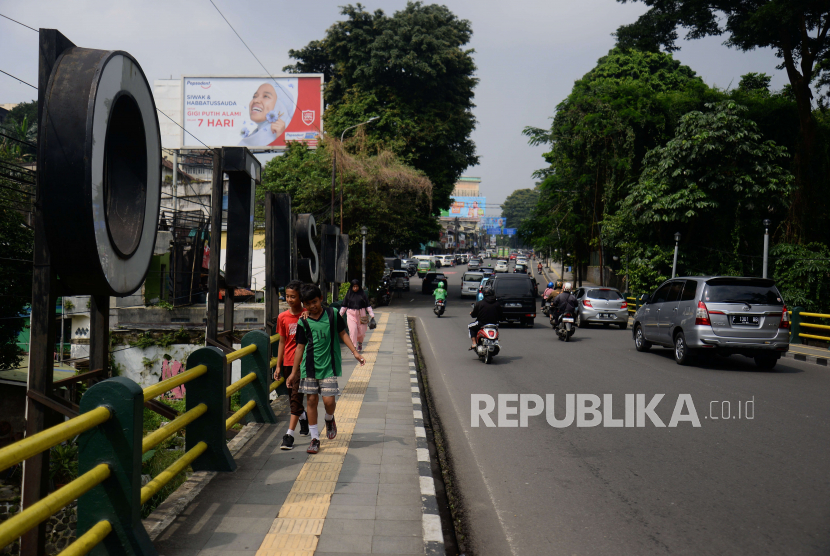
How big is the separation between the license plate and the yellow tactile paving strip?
787 centimetres

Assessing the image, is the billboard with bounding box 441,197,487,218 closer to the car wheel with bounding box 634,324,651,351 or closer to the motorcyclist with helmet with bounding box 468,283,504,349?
the car wheel with bounding box 634,324,651,351

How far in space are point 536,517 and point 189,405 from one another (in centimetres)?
289

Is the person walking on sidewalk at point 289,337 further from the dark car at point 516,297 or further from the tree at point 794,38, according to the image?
the tree at point 794,38

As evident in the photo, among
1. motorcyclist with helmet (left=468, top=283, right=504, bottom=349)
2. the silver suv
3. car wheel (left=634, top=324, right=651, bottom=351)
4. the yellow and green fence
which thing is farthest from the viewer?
car wheel (left=634, top=324, right=651, bottom=351)

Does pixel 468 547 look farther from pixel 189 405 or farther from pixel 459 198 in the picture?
pixel 459 198

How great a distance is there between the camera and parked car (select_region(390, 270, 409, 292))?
4400cm

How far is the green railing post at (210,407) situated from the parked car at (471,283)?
115 ft

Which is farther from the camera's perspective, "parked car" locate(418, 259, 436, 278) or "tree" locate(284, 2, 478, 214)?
"parked car" locate(418, 259, 436, 278)

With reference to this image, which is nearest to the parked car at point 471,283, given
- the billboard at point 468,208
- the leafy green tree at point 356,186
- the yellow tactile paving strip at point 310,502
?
the leafy green tree at point 356,186

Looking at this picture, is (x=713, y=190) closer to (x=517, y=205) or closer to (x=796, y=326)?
(x=796, y=326)

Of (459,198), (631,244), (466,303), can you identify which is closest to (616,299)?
(631,244)

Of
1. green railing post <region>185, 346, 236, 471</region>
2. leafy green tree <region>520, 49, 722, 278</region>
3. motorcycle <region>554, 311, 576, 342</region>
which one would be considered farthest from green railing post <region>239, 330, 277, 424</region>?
leafy green tree <region>520, 49, 722, 278</region>

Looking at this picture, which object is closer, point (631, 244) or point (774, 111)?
point (774, 111)

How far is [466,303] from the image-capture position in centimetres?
3794
